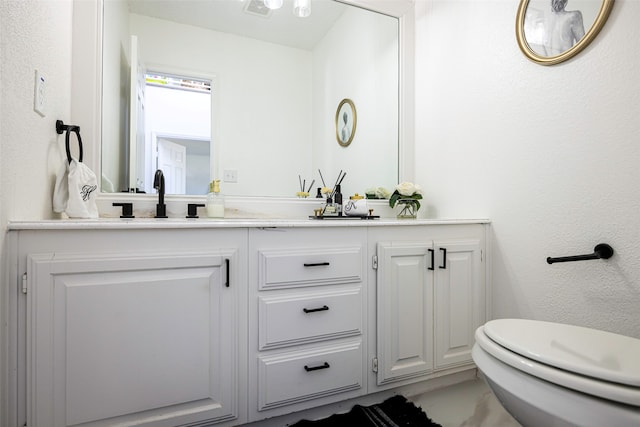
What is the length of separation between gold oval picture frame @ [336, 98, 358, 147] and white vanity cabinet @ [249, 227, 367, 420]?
85 centimetres

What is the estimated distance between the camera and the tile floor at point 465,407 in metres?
1.25

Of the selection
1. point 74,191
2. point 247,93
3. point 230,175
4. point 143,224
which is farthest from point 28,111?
point 247,93

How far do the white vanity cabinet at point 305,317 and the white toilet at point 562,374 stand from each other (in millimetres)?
476

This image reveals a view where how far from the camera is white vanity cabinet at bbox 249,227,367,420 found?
1121 millimetres

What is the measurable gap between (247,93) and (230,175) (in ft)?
1.50

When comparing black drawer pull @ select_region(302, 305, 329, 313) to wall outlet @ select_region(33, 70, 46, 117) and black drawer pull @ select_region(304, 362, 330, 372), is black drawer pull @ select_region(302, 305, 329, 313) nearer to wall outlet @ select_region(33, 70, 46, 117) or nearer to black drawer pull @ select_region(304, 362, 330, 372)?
black drawer pull @ select_region(304, 362, 330, 372)

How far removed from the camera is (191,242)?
1.04m

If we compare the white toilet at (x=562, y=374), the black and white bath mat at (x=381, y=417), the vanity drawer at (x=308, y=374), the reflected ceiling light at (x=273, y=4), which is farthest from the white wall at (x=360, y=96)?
the white toilet at (x=562, y=374)

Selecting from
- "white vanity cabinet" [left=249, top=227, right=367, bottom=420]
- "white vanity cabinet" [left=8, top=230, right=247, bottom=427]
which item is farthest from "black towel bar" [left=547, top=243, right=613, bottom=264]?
"white vanity cabinet" [left=8, top=230, right=247, bottom=427]

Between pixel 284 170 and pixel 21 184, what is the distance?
1.10 metres

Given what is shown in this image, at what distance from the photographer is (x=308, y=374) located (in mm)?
1181

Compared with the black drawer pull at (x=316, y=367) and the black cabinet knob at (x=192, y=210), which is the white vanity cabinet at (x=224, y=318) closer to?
the black drawer pull at (x=316, y=367)

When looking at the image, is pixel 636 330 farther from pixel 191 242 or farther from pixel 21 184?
pixel 21 184

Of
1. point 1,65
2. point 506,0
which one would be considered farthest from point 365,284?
point 506,0
